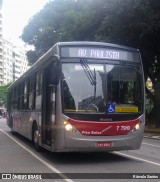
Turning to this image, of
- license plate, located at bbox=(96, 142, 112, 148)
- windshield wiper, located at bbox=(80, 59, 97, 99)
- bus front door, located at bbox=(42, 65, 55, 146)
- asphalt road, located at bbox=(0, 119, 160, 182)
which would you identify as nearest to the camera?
asphalt road, located at bbox=(0, 119, 160, 182)

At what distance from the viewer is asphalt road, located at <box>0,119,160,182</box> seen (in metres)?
9.84

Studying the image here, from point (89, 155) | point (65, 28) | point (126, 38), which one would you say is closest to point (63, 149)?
point (89, 155)

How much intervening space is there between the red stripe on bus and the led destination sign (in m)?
1.85

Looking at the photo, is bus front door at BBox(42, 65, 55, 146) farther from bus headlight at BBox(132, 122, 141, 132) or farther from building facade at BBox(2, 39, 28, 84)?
building facade at BBox(2, 39, 28, 84)

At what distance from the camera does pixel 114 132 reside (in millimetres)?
11906

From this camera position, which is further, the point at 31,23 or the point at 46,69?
the point at 31,23

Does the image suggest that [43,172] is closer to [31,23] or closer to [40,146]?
[40,146]

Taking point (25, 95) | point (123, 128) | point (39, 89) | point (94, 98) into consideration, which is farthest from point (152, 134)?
point (94, 98)

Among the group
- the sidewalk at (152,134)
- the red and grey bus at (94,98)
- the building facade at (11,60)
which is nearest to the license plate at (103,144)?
the red and grey bus at (94,98)

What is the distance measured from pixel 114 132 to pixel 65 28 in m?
25.6

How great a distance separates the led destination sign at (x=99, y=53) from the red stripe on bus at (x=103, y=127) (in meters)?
1.85

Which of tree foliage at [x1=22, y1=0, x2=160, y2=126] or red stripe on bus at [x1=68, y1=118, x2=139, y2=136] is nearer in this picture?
red stripe on bus at [x1=68, y1=118, x2=139, y2=136]

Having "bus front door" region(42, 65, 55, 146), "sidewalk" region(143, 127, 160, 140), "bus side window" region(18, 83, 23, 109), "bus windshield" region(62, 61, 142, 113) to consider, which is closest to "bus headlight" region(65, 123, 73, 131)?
"bus windshield" region(62, 61, 142, 113)

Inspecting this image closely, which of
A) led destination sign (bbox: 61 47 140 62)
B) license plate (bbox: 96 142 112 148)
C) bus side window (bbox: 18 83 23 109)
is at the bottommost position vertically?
license plate (bbox: 96 142 112 148)
